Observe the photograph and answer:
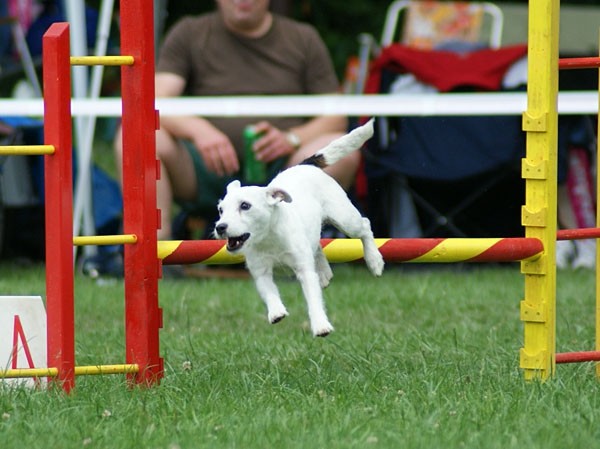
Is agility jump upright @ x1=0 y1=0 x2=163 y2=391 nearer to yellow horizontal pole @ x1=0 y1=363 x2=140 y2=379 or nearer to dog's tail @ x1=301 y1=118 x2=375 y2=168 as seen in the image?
yellow horizontal pole @ x1=0 y1=363 x2=140 y2=379

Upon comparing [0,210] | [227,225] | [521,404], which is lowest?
[0,210]

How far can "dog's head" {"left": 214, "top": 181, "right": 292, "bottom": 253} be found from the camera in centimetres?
324

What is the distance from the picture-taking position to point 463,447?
3162 mm

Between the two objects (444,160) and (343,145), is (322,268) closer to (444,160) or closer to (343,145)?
(343,145)

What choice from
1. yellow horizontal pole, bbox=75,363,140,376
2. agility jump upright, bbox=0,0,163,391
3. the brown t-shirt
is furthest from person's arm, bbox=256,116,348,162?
yellow horizontal pole, bbox=75,363,140,376

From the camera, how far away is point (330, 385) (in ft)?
13.0

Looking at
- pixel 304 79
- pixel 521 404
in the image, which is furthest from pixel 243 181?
pixel 521 404

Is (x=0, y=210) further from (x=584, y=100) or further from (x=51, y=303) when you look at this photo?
(x=51, y=303)

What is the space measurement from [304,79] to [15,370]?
3.89 m

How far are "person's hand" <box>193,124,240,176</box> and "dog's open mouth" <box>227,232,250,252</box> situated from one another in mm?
3125

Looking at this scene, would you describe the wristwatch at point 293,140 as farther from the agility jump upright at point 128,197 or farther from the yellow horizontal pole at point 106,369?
the yellow horizontal pole at point 106,369

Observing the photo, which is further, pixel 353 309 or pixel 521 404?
pixel 353 309

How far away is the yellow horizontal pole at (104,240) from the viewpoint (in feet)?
12.1

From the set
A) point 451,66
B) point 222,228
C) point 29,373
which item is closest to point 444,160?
point 451,66
